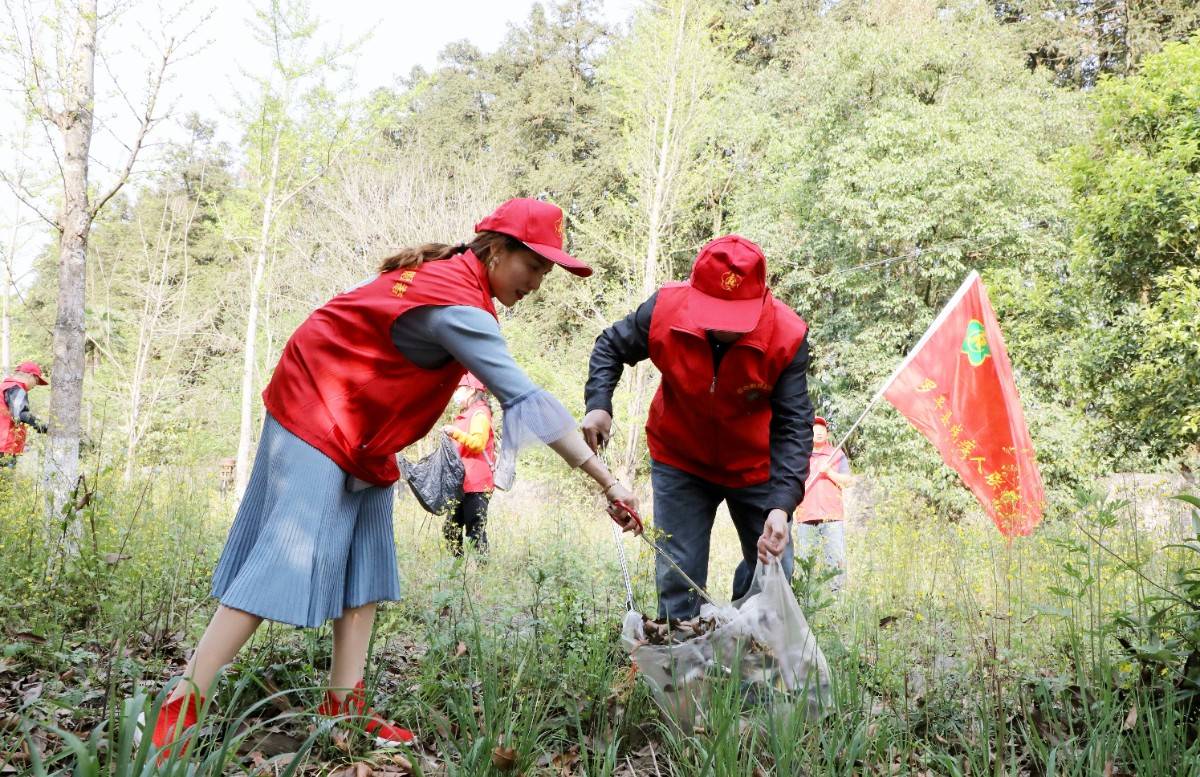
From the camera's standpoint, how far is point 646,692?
2.46 metres

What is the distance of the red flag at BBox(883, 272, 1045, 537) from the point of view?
19.7 ft

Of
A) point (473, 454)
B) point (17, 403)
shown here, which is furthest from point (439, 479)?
point (17, 403)

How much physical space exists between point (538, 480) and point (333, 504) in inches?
635

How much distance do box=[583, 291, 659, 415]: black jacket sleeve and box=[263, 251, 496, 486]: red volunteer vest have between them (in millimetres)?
978

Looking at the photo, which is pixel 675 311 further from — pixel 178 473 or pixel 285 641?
pixel 178 473

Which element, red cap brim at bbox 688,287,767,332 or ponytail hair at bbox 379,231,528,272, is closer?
ponytail hair at bbox 379,231,528,272

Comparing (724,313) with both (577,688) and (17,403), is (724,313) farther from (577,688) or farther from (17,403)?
(17,403)

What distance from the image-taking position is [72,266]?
519cm

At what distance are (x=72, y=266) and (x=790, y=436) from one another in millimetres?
4570

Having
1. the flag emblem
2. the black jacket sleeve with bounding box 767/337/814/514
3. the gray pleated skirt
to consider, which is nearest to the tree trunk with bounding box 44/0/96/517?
the gray pleated skirt

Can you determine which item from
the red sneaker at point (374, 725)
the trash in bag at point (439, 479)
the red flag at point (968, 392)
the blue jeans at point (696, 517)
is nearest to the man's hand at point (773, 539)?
the blue jeans at point (696, 517)

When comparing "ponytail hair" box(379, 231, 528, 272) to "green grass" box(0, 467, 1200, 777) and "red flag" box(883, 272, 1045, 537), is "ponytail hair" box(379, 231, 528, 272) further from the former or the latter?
"red flag" box(883, 272, 1045, 537)

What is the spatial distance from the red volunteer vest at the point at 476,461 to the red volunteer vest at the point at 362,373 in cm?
355

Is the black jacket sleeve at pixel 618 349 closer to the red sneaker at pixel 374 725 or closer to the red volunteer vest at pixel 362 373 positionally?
the red volunteer vest at pixel 362 373
